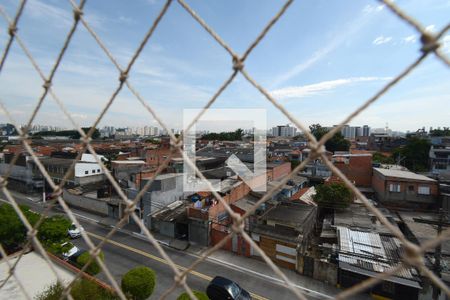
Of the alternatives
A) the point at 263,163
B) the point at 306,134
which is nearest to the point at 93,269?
the point at 306,134

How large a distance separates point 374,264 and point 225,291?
12.4ft

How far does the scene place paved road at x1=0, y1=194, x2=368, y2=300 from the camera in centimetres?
646

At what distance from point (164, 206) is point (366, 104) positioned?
412 inches

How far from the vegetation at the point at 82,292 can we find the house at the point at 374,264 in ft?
18.5

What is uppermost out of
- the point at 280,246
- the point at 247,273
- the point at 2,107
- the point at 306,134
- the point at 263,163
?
the point at 2,107

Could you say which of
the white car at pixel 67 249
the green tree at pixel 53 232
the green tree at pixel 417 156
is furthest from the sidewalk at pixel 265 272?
the green tree at pixel 417 156

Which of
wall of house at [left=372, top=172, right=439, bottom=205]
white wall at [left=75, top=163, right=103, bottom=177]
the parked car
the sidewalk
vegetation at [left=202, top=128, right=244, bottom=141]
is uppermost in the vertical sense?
vegetation at [left=202, top=128, right=244, bottom=141]

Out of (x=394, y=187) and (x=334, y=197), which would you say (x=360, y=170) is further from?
(x=334, y=197)

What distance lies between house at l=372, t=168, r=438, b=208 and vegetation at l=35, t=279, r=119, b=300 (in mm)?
13134

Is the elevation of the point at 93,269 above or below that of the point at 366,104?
below

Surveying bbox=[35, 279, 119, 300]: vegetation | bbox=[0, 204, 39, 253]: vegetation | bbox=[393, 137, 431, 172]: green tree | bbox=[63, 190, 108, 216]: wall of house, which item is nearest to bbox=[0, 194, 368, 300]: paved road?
bbox=[35, 279, 119, 300]: vegetation

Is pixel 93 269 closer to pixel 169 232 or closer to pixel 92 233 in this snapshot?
pixel 169 232

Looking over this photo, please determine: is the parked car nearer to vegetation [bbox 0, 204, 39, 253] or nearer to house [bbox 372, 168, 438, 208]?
vegetation [bbox 0, 204, 39, 253]

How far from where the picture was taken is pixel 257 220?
360 inches
